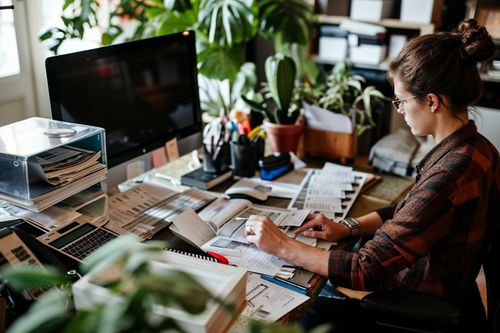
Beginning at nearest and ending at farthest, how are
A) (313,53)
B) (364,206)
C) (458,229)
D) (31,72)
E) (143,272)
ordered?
(143,272)
(458,229)
(364,206)
(31,72)
(313,53)

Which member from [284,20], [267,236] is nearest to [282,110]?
[284,20]

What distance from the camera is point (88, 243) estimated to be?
138 cm

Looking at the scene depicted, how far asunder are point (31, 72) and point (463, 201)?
7.10ft

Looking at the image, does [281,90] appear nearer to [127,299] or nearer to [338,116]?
[338,116]

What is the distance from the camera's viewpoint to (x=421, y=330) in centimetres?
129

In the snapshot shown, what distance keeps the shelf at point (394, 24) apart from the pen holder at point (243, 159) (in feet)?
4.07

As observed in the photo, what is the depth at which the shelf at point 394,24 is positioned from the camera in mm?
2709

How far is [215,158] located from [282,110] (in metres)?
0.39

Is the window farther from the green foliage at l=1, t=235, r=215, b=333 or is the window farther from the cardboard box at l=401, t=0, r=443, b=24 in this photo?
the green foliage at l=1, t=235, r=215, b=333

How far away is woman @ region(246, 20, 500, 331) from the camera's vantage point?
132cm

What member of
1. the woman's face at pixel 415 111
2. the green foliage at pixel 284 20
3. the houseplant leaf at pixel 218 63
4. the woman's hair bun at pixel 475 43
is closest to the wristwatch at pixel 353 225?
the woman's face at pixel 415 111

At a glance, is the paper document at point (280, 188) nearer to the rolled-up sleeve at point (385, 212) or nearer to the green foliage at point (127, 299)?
the rolled-up sleeve at point (385, 212)

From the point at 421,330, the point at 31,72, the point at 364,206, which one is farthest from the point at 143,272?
the point at 31,72

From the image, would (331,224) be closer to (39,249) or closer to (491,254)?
(491,254)
